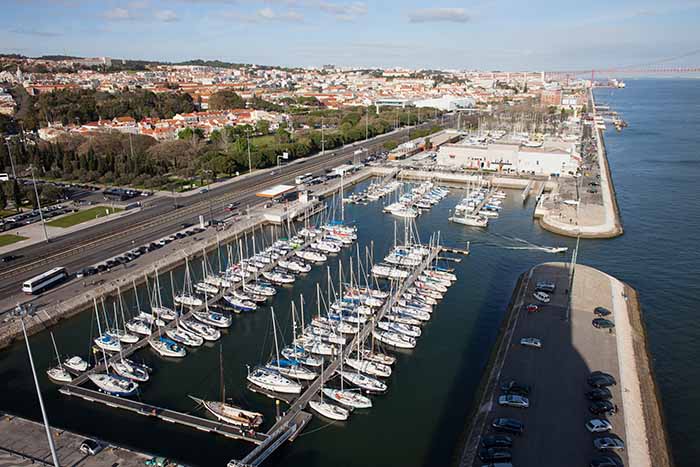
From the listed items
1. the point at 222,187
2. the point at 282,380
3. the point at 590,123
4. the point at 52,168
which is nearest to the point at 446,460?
the point at 282,380

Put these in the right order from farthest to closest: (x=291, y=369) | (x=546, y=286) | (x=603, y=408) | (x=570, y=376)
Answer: (x=546, y=286)
(x=291, y=369)
(x=570, y=376)
(x=603, y=408)

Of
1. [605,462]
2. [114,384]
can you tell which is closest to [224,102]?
[114,384]

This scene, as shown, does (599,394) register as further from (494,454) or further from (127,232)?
(127,232)

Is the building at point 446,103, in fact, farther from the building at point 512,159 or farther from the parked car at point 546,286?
the parked car at point 546,286

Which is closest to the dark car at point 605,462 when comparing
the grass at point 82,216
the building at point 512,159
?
the grass at point 82,216

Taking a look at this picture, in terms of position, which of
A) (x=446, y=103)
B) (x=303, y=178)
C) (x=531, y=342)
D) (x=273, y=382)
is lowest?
(x=273, y=382)

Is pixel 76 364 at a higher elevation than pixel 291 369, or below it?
higher

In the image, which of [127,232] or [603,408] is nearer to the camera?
[603,408]

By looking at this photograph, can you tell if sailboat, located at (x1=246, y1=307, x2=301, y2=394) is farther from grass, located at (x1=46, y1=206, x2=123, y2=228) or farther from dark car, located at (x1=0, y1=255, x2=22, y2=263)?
grass, located at (x1=46, y1=206, x2=123, y2=228)
